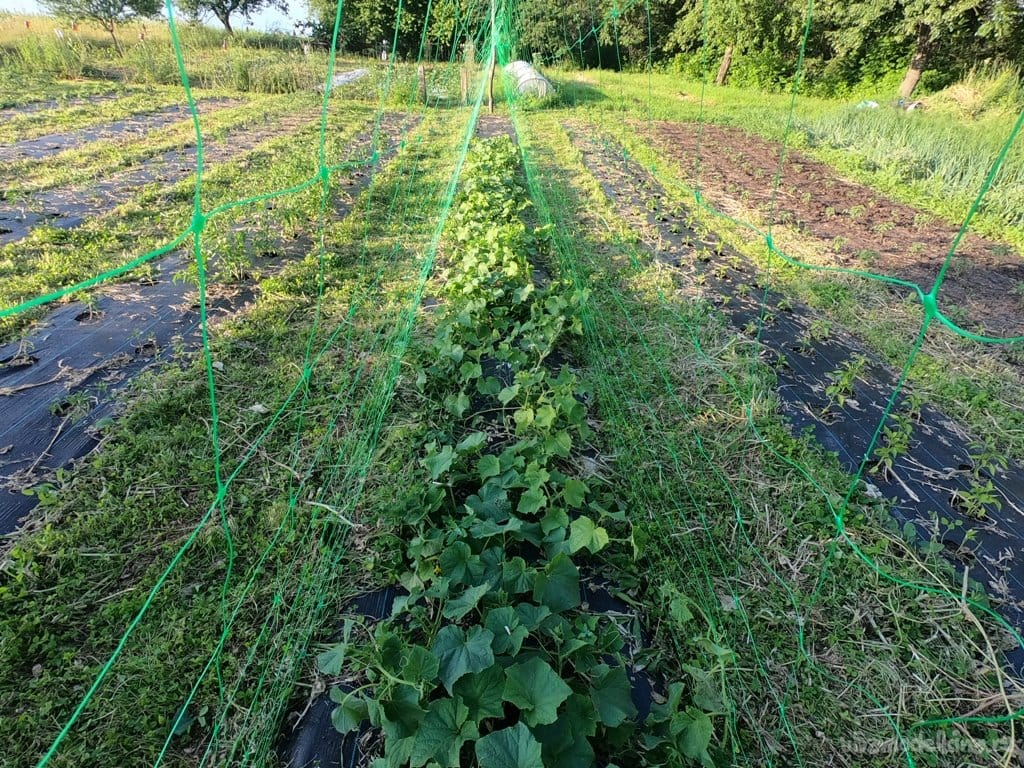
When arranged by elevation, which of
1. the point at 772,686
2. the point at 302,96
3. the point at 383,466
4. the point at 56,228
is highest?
the point at 302,96

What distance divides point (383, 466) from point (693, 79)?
20441 millimetres

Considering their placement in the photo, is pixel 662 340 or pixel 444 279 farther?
pixel 444 279

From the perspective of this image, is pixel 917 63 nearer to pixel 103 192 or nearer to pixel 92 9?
pixel 103 192

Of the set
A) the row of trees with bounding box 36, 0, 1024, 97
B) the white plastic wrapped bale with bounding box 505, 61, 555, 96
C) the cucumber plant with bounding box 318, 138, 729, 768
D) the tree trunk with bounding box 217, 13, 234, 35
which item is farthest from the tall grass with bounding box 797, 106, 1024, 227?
the tree trunk with bounding box 217, 13, 234, 35

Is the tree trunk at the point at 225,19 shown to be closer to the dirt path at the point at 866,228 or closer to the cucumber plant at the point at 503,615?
the dirt path at the point at 866,228

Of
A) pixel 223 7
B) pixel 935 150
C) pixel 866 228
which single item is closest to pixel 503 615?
pixel 866 228

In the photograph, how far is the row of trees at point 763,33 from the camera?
38.6ft

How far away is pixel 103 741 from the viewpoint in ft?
4.65

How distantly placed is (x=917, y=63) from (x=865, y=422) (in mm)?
15267

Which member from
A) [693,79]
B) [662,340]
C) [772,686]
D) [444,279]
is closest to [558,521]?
[772,686]

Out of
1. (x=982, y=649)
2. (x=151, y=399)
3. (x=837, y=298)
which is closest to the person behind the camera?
(x=982, y=649)

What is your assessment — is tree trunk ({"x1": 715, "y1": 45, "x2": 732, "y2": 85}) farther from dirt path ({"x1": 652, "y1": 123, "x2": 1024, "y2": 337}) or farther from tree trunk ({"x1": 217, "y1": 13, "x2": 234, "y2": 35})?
tree trunk ({"x1": 217, "y1": 13, "x2": 234, "y2": 35})

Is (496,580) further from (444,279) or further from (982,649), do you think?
(444,279)

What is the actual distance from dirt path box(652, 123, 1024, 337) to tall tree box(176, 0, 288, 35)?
23668mm
